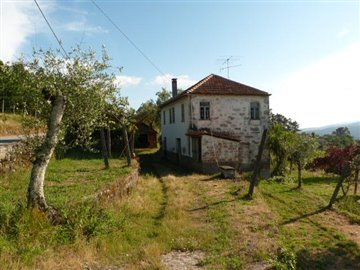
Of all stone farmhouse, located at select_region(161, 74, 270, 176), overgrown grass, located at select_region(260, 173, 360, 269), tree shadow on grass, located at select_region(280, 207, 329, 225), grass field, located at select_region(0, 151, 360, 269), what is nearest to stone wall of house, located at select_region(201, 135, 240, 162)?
stone farmhouse, located at select_region(161, 74, 270, 176)

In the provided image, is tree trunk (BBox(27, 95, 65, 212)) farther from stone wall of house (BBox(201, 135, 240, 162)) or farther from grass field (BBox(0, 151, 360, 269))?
stone wall of house (BBox(201, 135, 240, 162))

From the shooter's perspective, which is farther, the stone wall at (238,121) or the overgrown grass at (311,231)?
the stone wall at (238,121)

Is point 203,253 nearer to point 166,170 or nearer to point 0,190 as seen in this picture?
point 0,190

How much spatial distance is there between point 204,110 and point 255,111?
3723mm

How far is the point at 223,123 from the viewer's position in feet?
85.1

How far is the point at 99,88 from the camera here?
12125mm

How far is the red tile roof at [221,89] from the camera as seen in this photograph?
25.5 meters

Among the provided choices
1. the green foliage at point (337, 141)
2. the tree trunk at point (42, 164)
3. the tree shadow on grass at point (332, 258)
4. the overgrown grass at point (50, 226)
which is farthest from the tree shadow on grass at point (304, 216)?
the green foliage at point (337, 141)

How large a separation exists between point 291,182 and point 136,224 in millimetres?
13794

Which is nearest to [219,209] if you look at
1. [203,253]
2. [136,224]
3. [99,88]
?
[136,224]

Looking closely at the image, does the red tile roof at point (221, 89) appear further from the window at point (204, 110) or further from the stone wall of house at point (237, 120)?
the window at point (204, 110)

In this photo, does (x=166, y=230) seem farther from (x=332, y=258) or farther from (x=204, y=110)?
(x=204, y=110)

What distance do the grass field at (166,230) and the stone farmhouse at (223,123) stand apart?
27.9ft

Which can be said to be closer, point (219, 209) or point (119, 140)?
point (219, 209)
